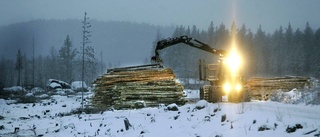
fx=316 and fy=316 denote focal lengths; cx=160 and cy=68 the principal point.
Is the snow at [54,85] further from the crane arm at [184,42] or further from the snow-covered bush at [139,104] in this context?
the snow-covered bush at [139,104]

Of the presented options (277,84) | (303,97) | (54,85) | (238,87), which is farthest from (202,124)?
(54,85)

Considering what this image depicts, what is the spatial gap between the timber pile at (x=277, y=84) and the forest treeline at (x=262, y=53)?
4754 centimetres

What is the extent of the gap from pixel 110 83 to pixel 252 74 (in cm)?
6845

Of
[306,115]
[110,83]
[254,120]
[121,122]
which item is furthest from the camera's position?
[110,83]

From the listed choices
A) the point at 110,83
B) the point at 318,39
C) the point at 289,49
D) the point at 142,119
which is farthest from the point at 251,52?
the point at 142,119

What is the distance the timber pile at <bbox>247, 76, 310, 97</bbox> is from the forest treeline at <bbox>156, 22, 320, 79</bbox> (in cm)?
4754

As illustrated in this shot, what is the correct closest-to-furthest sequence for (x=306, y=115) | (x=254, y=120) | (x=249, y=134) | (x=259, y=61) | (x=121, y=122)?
(x=249, y=134) < (x=254, y=120) < (x=306, y=115) < (x=121, y=122) < (x=259, y=61)

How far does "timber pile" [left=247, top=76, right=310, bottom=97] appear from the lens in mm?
29609

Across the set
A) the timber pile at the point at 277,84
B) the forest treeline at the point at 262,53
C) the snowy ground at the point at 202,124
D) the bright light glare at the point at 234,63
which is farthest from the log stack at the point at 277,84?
the forest treeline at the point at 262,53

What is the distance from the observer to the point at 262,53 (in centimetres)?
9000

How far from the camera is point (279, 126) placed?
9.77 metres

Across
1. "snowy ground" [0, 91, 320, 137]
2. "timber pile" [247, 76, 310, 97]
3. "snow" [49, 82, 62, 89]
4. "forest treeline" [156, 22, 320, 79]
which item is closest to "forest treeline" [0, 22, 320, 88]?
"forest treeline" [156, 22, 320, 79]

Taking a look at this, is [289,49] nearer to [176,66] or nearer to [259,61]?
[259,61]

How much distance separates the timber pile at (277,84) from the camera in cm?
2961
